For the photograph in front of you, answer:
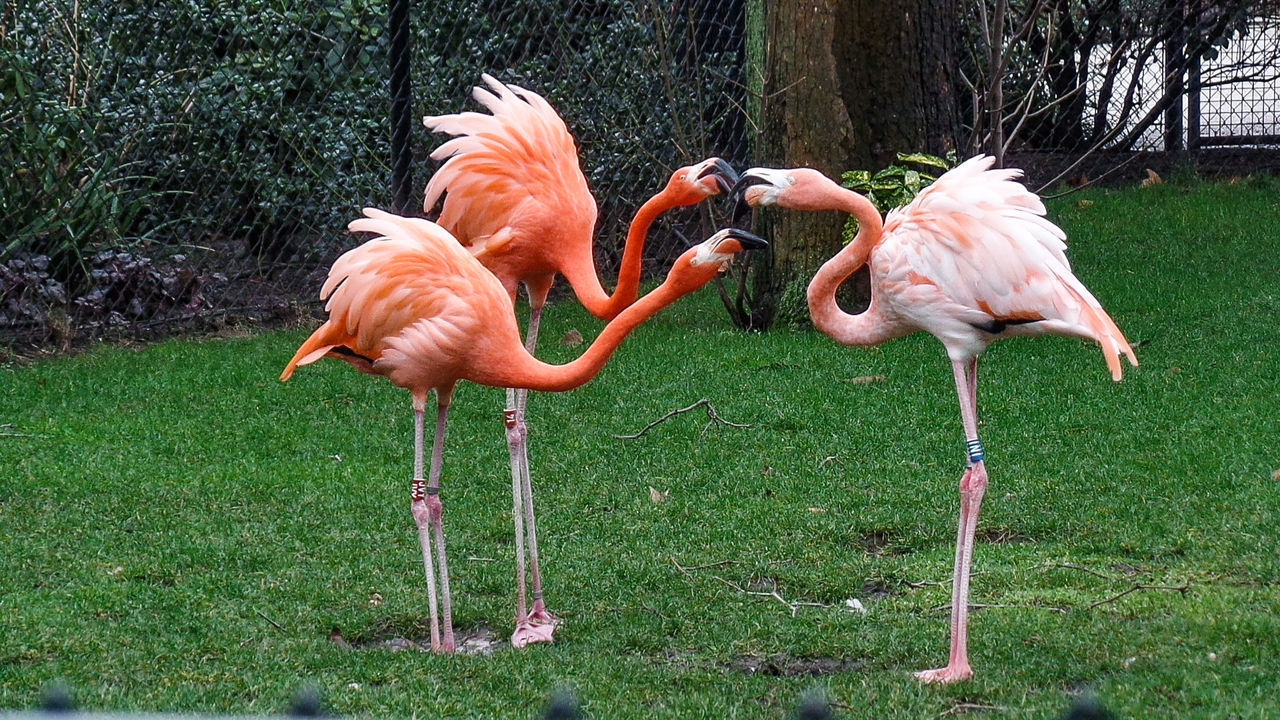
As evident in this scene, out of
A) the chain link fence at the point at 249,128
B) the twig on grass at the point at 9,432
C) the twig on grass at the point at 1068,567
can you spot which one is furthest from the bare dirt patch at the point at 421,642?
the chain link fence at the point at 249,128

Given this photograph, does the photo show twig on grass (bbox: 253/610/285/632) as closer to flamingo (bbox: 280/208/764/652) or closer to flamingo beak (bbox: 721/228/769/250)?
flamingo (bbox: 280/208/764/652)

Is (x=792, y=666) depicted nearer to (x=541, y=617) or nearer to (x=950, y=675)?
(x=950, y=675)

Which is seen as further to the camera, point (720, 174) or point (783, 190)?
point (720, 174)

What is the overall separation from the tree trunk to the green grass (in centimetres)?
68

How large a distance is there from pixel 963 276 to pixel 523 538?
1.62 meters

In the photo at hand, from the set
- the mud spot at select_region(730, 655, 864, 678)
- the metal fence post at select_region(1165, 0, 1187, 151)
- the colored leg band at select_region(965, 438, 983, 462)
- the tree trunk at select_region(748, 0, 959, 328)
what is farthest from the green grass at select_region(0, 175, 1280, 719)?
the metal fence post at select_region(1165, 0, 1187, 151)

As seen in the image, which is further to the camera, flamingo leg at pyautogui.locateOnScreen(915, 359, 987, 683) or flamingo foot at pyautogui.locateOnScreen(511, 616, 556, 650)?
flamingo foot at pyautogui.locateOnScreen(511, 616, 556, 650)

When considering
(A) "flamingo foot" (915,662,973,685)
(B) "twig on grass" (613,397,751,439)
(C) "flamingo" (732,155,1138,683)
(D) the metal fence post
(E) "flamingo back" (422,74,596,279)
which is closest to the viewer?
(A) "flamingo foot" (915,662,973,685)

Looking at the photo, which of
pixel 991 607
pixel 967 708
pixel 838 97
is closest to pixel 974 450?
pixel 991 607

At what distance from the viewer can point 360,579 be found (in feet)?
16.4

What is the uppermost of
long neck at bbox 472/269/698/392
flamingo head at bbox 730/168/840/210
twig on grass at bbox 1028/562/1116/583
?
flamingo head at bbox 730/168/840/210

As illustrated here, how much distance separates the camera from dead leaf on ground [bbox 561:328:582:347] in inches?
326

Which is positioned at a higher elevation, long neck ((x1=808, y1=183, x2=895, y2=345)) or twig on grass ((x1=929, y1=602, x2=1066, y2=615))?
long neck ((x1=808, y1=183, x2=895, y2=345))

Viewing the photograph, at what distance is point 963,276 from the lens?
13.8 ft
